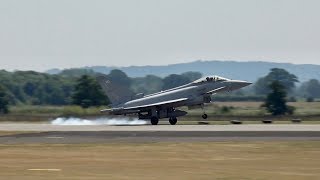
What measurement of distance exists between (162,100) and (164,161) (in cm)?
5067

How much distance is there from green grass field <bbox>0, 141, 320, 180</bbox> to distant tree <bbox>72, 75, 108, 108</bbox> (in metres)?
84.5

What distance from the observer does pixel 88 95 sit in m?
142

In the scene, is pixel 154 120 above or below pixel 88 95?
below

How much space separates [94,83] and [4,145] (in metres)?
92.2

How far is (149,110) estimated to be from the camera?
90312mm

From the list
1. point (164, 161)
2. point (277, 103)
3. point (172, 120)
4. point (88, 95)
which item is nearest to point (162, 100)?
point (172, 120)

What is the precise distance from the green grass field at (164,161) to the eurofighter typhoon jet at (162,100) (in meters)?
36.0

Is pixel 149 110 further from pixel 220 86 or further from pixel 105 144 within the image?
pixel 105 144

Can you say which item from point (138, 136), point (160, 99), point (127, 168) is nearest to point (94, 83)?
point (160, 99)

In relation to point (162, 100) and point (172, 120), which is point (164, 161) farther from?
point (162, 100)

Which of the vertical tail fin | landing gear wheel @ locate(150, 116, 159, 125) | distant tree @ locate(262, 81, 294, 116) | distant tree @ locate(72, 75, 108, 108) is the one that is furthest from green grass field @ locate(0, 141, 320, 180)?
distant tree @ locate(72, 75, 108, 108)

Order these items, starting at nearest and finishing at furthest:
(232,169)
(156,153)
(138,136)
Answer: (232,169)
(156,153)
(138,136)

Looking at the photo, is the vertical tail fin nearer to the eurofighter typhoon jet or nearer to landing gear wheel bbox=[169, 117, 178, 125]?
the eurofighter typhoon jet

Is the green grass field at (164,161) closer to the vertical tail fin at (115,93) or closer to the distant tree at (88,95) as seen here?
the vertical tail fin at (115,93)
